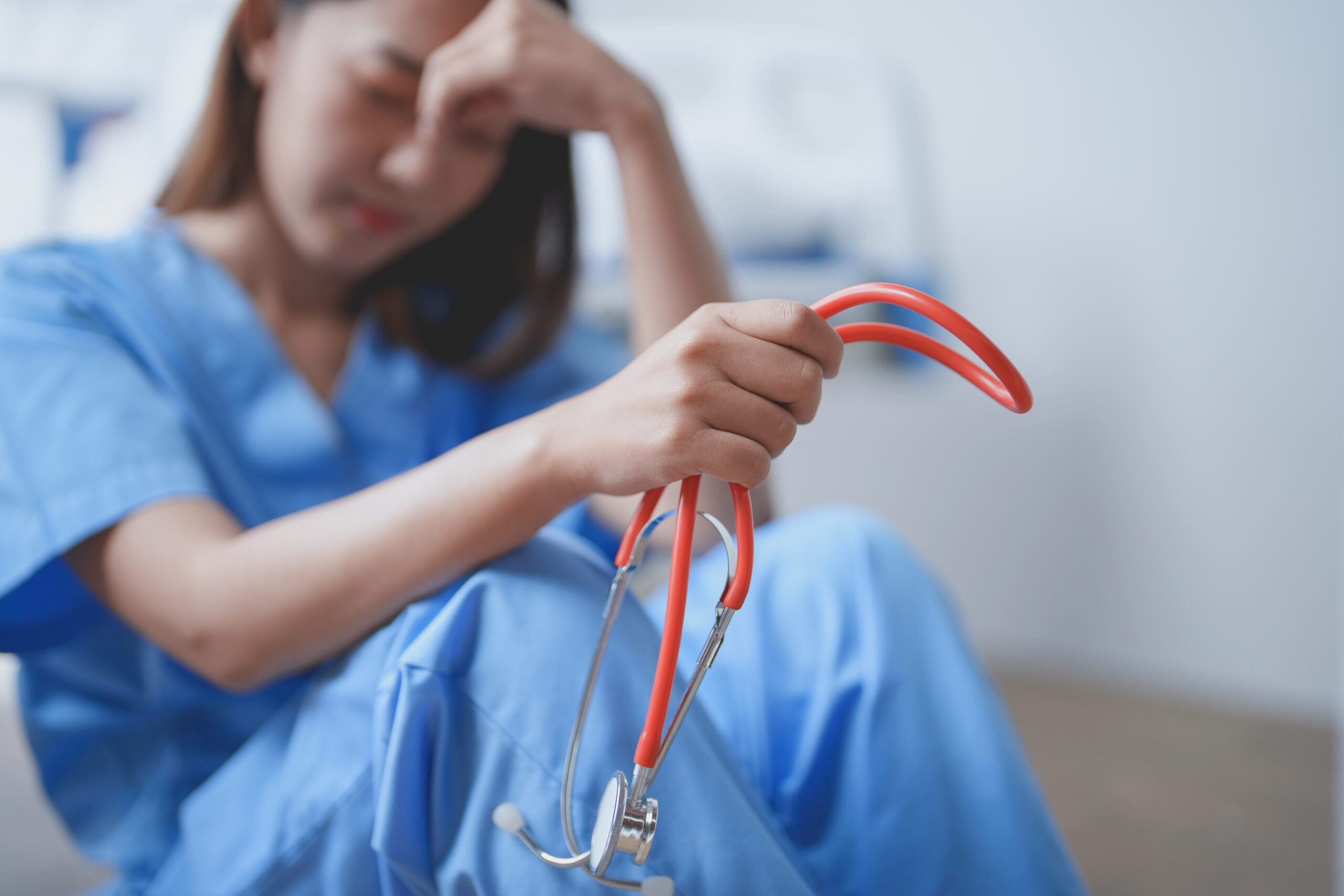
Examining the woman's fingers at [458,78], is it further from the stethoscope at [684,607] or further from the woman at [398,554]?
the stethoscope at [684,607]

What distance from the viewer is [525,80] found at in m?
0.60

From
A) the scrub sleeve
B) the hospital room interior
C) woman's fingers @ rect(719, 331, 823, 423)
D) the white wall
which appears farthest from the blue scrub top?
the white wall

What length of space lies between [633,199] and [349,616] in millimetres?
337

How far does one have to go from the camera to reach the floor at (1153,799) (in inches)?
35.6

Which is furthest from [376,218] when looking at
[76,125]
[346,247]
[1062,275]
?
[1062,275]

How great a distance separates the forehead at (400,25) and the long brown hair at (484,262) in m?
0.15

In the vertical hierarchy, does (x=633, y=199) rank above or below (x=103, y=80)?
below

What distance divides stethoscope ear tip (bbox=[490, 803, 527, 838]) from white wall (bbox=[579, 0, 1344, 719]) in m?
1.30

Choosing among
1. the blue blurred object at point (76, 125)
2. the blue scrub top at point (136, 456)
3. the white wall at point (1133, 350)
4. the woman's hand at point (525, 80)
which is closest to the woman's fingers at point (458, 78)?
the woman's hand at point (525, 80)

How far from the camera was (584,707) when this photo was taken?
1.32 feet

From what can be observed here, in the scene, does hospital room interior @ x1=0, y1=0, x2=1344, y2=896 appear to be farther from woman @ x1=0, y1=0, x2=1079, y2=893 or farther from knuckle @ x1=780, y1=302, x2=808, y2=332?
knuckle @ x1=780, y1=302, x2=808, y2=332

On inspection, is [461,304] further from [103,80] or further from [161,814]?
[103,80]

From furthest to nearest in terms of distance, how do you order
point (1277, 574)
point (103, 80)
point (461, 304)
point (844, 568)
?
point (1277, 574)
point (103, 80)
point (461, 304)
point (844, 568)

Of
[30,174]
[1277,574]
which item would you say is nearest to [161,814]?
[30,174]
